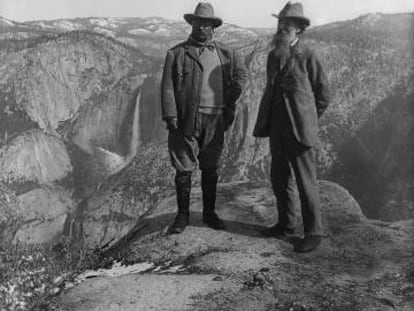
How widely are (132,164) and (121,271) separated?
36.7 metres

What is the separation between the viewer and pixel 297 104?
5.28 m

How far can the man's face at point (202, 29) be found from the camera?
18.7 feet

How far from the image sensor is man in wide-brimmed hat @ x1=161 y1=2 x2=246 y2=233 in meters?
5.77

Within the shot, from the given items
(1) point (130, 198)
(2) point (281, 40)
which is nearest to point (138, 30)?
(1) point (130, 198)

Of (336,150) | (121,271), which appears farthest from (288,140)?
(336,150)

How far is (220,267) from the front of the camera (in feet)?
16.6

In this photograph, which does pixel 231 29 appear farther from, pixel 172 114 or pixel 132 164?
pixel 172 114

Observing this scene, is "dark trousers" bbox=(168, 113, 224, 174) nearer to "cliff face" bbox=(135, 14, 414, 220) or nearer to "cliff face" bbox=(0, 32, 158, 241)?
"cliff face" bbox=(135, 14, 414, 220)

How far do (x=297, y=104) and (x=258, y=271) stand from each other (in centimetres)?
159

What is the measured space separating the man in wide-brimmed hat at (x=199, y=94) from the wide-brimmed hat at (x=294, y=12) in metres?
0.79

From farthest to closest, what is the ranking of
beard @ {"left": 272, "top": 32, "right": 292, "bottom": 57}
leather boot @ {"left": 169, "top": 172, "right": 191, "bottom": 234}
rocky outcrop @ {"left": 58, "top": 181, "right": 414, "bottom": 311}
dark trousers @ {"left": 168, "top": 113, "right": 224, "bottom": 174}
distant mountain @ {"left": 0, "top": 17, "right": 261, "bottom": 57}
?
distant mountain @ {"left": 0, "top": 17, "right": 261, "bottom": 57} < leather boot @ {"left": 169, "top": 172, "right": 191, "bottom": 234} < dark trousers @ {"left": 168, "top": 113, "right": 224, "bottom": 174} < beard @ {"left": 272, "top": 32, "right": 292, "bottom": 57} < rocky outcrop @ {"left": 58, "top": 181, "right": 414, "bottom": 311}

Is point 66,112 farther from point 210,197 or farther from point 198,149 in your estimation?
point 198,149

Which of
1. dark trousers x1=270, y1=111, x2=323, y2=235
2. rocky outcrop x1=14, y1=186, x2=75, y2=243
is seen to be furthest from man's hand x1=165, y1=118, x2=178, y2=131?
rocky outcrop x1=14, y1=186, x2=75, y2=243

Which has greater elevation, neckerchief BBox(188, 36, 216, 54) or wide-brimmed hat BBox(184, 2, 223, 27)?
wide-brimmed hat BBox(184, 2, 223, 27)
